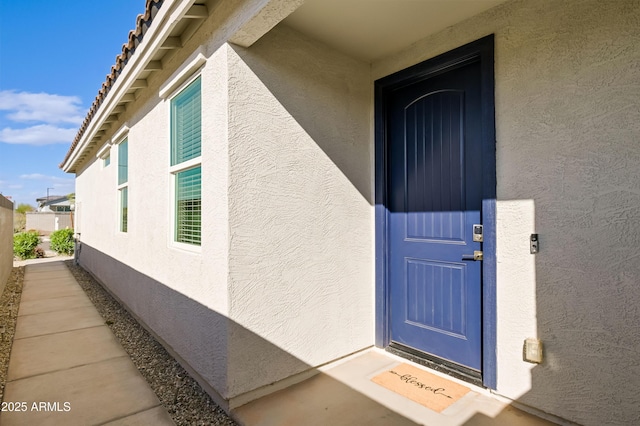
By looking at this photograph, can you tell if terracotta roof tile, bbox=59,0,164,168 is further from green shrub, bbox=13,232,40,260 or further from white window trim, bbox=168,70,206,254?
green shrub, bbox=13,232,40,260

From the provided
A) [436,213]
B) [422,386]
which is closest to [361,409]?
[422,386]

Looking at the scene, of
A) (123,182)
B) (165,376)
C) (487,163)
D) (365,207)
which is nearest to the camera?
(487,163)

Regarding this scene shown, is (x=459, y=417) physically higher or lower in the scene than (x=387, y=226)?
lower

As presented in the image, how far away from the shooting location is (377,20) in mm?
3092

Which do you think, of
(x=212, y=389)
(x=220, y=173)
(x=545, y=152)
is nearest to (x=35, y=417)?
(x=212, y=389)

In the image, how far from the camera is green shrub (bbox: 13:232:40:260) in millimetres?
13711

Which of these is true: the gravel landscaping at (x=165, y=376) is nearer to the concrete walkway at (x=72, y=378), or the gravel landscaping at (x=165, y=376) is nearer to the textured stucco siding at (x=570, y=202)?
the concrete walkway at (x=72, y=378)

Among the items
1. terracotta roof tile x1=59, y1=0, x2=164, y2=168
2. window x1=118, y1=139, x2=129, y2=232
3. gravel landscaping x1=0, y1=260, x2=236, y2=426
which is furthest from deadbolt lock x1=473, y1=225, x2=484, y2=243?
window x1=118, y1=139, x2=129, y2=232

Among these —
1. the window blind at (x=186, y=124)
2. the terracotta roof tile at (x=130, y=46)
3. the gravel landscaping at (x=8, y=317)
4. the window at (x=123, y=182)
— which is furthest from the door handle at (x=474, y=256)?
the window at (x=123, y=182)

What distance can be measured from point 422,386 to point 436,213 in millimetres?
1683

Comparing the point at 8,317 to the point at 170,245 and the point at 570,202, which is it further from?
the point at 570,202

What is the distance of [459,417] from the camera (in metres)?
2.59

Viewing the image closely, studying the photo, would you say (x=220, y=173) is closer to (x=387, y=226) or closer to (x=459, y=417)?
(x=387, y=226)

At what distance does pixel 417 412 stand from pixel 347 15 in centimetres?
355
